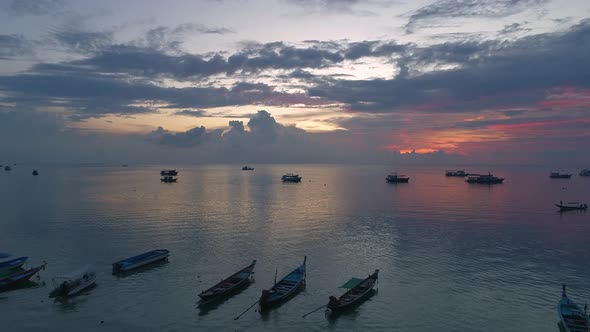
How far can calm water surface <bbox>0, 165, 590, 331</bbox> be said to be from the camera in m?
34.3

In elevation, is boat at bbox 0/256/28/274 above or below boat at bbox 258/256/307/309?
above

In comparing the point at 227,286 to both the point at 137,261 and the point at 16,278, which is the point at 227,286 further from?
the point at 16,278

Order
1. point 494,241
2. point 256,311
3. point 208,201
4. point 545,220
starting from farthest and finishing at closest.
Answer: point 208,201 < point 545,220 < point 494,241 < point 256,311

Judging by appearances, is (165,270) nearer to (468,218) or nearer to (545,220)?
(468,218)

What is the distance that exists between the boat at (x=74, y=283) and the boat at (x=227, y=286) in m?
12.4

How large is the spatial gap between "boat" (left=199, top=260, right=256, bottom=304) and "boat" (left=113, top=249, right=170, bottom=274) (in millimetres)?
12011

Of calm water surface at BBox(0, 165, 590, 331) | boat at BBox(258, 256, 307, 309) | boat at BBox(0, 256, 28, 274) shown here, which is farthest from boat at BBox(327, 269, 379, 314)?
boat at BBox(0, 256, 28, 274)

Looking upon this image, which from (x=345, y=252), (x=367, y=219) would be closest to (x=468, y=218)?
(x=367, y=219)

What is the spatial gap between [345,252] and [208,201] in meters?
65.8

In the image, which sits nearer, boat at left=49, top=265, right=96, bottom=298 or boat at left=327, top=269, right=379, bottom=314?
boat at left=327, top=269, right=379, bottom=314

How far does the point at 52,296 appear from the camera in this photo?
3775 cm

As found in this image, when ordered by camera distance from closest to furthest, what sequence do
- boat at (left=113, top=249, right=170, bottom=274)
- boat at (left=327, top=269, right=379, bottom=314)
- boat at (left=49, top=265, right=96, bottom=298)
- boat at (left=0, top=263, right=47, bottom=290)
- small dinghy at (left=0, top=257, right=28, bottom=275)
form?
boat at (left=327, top=269, right=379, bottom=314)
boat at (left=49, top=265, right=96, bottom=298)
boat at (left=0, top=263, right=47, bottom=290)
small dinghy at (left=0, top=257, right=28, bottom=275)
boat at (left=113, top=249, right=170, bottom=274)

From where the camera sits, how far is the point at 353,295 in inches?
1489

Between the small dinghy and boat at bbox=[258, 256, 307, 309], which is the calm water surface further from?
the small dinghy
